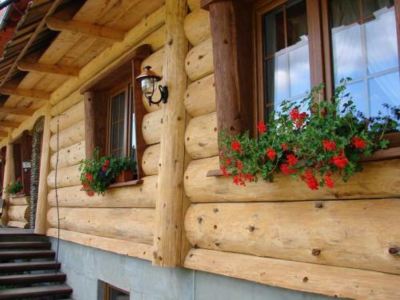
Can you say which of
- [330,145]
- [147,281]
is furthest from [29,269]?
[330,145]

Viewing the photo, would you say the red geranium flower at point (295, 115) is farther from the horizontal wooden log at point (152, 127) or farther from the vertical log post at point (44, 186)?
the vertical log post at point (44, 186)

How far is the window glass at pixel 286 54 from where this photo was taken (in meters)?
3.13

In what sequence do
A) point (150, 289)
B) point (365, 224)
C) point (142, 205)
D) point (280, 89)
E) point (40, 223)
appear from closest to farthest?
1. point (365, 224)
2. point (280, 89)
3. point (150, 289)
4. point (142, 205)
5. point (40, 223)

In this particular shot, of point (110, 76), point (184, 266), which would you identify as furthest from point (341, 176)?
point (110, 76)

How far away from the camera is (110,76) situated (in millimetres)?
5574

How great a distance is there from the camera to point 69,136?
274 inches

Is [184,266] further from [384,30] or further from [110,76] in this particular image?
[110,76]

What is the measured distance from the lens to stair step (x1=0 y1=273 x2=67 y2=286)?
6.44m

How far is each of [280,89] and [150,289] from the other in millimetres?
2329

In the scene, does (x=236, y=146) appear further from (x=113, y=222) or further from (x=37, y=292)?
(x=37, y=292)

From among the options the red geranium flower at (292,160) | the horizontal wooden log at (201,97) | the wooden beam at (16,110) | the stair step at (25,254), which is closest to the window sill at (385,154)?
the red geranium flower at (292,160)

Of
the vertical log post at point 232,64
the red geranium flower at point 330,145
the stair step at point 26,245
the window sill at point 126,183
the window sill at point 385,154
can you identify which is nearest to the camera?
the window sill at point 385,154

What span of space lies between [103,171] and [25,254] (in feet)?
9.80

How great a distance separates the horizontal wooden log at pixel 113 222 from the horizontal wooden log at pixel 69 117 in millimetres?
1317
